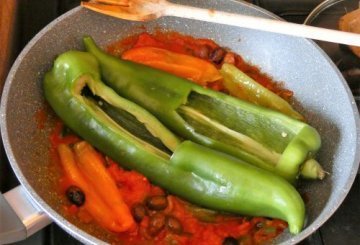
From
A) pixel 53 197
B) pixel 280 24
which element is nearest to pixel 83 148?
pixel 53 197

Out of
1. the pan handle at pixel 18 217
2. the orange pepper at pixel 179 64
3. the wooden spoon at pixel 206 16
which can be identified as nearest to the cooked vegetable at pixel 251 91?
the orange pepper at pixel 179 64

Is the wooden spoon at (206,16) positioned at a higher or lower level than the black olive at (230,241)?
higher

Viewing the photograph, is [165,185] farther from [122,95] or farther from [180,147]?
[122,95]

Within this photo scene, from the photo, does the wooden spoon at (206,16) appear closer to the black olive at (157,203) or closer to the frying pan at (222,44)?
Result: the frying pan at (222,44)

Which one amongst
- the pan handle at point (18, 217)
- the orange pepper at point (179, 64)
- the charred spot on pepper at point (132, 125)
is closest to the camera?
the pan handle at point (18, 217)

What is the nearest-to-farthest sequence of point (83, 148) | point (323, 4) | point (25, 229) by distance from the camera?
1. point (25, 229)
2. point (83, 148)
3. point (323, 4)
